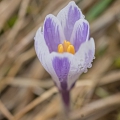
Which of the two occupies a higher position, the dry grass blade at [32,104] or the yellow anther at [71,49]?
the yellow anther at [71,49]

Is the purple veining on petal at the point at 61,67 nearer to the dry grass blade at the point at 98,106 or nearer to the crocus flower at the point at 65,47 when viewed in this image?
the crocus flower at the point at 65,47

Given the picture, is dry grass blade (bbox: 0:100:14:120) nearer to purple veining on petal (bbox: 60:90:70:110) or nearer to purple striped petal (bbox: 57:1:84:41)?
purple veining on petal (bbox: 60:90:70:110)

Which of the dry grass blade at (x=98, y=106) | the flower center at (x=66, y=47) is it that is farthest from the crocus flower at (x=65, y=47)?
the dry grass blade at (x=98, y=106)

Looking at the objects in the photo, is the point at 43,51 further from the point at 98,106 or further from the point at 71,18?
the point at 98,106

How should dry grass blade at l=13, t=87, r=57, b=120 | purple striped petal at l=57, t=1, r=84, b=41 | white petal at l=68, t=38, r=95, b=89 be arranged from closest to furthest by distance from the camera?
white petal at l=68, t=38, r=95, b=89
purple striped petal at l=57, t=1, r=84, b=41
dry grass blade at l=13, t=87, r=57, b=120

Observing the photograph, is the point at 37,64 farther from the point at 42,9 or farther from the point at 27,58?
the point at 42,9

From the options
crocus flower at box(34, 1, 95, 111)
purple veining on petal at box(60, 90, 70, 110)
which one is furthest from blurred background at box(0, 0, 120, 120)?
crocus flower at box(34, 1, 95, 111)

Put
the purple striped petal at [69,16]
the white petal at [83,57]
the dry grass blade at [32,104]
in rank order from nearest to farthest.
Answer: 1. the white petal at [83,57]
2. the purple striped petal at [69,16]
3. the dry grass blade at [32,104]
